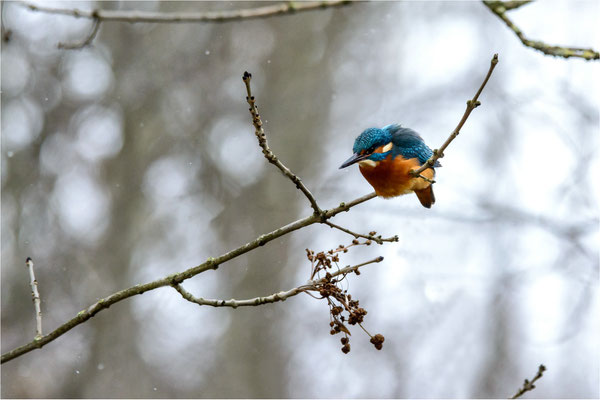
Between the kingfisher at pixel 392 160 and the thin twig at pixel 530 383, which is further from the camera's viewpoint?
the kingfisher at pixel 392 160

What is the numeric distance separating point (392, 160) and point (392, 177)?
9 centimetres

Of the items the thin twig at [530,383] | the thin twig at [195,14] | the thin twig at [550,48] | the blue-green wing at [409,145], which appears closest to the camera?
the thin twig at [195,14]

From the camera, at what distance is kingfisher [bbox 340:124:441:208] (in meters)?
2.26

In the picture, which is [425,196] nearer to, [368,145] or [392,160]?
[392,160]

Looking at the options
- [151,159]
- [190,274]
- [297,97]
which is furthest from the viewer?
[297,97]

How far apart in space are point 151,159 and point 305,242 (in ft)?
5.99

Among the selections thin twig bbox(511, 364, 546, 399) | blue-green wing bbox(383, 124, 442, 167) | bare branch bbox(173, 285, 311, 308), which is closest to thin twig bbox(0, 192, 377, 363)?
bare branch bbox(173, 285, 311, 308)

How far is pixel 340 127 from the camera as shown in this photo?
703cm

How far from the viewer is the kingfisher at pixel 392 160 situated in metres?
2.26

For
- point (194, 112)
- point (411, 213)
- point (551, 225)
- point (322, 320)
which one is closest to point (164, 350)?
point (322, 320)

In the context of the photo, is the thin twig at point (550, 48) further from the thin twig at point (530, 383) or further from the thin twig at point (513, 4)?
the thin twig at point (530, 383)

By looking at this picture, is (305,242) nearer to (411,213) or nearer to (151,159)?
(411,213)

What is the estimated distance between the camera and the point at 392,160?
2334 millimetres

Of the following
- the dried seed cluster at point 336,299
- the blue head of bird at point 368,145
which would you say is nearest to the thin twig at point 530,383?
the dried seed cluster at point 336,299
